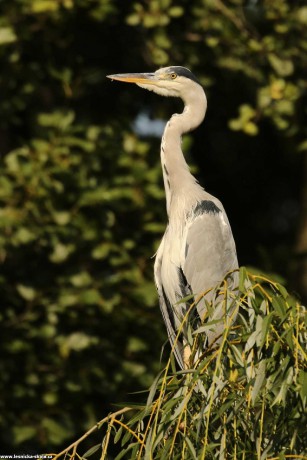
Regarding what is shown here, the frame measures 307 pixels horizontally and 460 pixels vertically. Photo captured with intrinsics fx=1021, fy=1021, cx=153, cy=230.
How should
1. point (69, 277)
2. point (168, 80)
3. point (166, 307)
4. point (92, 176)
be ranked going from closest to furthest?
point (166, 307) → point (168, 80) → point (69, 277) → point (92, 176)

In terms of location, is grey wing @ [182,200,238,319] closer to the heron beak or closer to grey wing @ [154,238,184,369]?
grey wing @ [154,238,184,369]

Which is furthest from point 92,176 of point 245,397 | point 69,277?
point 245,397

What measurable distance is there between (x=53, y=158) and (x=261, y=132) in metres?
2.60

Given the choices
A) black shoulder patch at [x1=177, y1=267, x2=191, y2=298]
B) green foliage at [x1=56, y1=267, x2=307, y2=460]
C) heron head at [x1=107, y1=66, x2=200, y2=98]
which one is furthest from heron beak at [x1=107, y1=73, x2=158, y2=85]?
green foliage at [x1=56, y1=267, x2=307, y2=460]

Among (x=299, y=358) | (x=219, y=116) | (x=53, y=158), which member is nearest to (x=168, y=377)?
(x=299, y=358)

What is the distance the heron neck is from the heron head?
0.07 m

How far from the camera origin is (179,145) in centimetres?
397

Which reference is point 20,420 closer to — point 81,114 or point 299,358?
point 81,114

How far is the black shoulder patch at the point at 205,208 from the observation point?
3836 mm

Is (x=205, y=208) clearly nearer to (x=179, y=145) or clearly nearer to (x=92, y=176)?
(x=179, y=145)

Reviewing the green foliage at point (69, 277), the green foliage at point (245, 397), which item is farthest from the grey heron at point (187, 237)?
the green foliage at point (69, 277)

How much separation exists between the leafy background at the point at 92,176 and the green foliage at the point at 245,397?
2922 millimetres

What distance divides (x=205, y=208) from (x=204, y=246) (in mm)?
149

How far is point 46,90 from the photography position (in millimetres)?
6039
